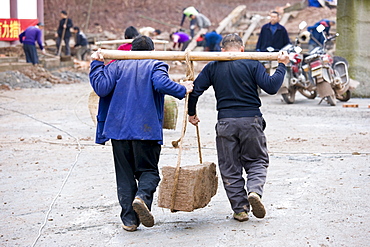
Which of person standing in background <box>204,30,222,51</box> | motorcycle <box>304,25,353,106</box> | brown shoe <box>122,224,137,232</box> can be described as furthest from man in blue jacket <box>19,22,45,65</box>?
brown shoe <box>122,224,137,232</box>

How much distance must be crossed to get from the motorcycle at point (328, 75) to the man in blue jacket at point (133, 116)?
27.3 ft

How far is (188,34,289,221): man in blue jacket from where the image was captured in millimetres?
5355

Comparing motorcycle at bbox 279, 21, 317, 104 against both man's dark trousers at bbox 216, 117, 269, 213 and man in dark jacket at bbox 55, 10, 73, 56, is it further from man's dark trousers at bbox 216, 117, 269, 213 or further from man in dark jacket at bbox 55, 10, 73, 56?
man in dark jacket at bbox 55, 10, 73, 56

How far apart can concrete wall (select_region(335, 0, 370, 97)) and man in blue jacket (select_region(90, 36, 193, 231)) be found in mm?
10555

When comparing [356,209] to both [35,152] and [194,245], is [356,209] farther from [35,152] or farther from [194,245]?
[35,152]

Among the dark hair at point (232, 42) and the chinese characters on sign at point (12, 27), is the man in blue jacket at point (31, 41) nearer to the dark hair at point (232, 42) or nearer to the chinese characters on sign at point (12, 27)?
the chinese characters on sign at point (12, 27)

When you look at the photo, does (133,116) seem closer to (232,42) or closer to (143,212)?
(143,212)

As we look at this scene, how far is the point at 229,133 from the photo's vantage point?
539 centimetres

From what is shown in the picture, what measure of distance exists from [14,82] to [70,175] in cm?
1185

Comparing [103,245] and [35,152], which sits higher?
[103,245]

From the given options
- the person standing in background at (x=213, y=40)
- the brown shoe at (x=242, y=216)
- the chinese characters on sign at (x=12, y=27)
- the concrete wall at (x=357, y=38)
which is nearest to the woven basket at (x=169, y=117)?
the brown shoe at (x=242, y=216)

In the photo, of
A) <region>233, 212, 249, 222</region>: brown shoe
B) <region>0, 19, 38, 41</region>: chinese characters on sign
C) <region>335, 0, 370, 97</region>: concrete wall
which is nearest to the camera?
<region>233, 212, 249, 222</region>: brown shoe

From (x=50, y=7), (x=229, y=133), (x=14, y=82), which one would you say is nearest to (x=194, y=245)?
(x=229, y=133)

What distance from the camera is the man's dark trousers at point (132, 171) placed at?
17.0ft
